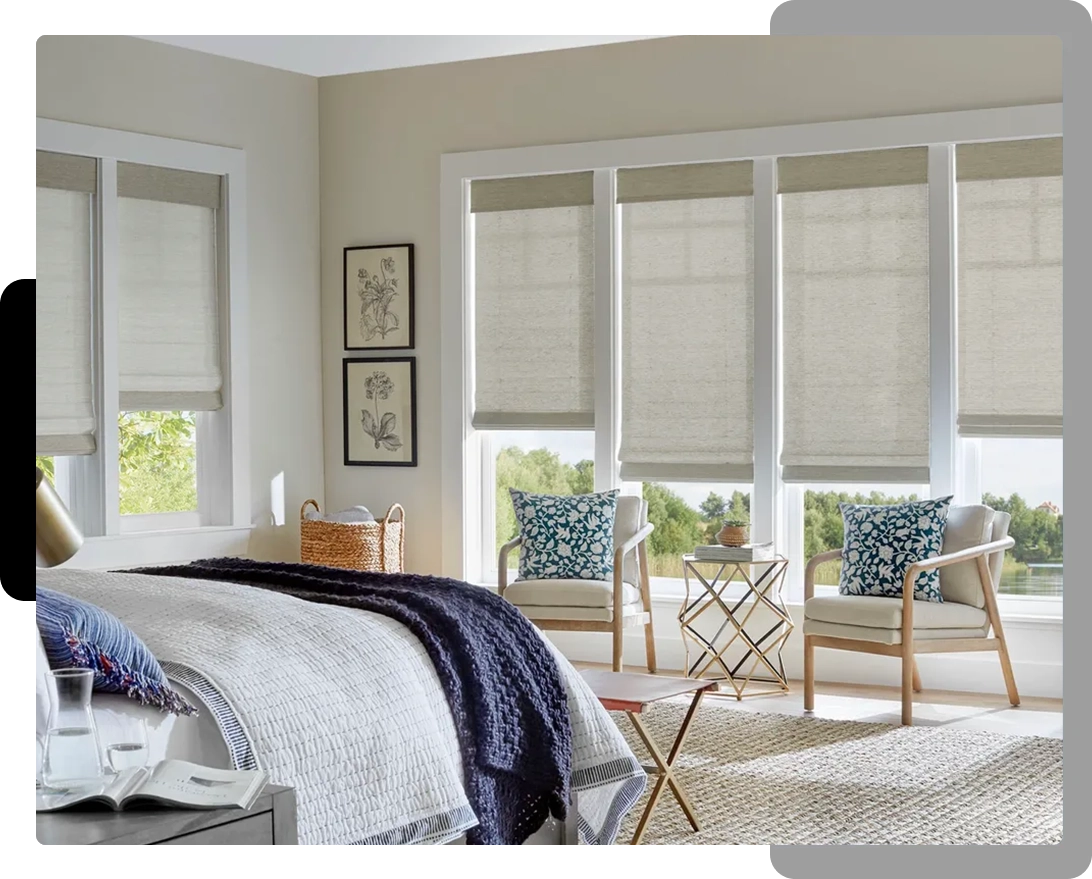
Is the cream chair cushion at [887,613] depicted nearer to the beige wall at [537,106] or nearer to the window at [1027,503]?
the window at [1027,503]

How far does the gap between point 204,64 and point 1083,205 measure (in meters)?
5.75

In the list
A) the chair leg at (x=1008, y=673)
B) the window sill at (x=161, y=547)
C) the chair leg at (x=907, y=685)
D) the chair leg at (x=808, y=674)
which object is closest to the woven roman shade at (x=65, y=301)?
the window sill at (x=161, y=547)

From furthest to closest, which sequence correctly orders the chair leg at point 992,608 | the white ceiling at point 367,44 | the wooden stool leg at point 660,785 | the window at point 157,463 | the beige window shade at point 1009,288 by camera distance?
the window at point 157,463
the beige window shade at point 1009,288
the chair leg at point 992,608
the wooden stool leg at point 660,785
the white ceiling at point 367,44

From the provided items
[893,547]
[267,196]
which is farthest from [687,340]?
[267,196]

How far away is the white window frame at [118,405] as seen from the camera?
19.1 ft

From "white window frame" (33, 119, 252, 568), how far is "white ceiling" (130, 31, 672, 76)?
464 cm

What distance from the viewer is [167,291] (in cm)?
611

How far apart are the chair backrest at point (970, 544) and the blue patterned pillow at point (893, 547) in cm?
6

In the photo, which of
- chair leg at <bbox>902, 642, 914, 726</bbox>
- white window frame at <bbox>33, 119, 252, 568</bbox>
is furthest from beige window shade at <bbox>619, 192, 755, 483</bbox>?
white window frame at <bbox>33, 119, 252, 568</bbox>

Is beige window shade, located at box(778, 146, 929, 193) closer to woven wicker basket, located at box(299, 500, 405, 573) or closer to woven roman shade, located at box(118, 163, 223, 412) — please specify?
woven wicker basket, located at box(299, 500, 405, 573)

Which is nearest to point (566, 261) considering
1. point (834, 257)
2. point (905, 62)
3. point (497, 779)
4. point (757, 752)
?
point (834, 257)

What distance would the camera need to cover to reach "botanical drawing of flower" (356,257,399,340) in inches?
261

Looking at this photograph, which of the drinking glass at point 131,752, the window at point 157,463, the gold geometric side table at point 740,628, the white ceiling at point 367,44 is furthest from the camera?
the window at point 157,463

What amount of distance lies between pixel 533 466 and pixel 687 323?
1.08m
